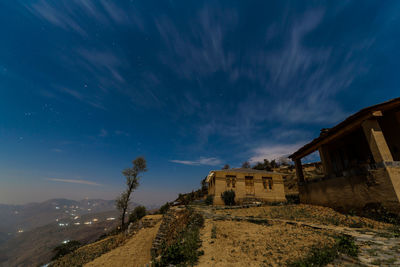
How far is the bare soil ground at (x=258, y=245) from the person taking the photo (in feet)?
14.4

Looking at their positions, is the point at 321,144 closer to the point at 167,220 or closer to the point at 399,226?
the point at 399,226

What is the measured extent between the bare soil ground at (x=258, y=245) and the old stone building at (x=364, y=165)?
4449 millimetres

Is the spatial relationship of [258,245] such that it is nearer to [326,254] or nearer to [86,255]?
[326,254]

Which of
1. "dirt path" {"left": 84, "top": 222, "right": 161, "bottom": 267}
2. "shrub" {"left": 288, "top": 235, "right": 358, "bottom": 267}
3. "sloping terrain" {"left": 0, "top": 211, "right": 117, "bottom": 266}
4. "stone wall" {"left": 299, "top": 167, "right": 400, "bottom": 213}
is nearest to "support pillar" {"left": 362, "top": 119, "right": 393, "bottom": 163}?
"stone wall" {"left": 299, "top": 167, "right": 400, "bottom": 213}

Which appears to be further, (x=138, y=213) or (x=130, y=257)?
(x=138, y=213)

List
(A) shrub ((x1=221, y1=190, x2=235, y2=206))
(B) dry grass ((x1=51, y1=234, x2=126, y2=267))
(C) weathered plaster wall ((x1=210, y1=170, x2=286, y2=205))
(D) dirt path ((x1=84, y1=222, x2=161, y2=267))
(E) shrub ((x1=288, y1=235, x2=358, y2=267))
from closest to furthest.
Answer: (E) shrub ((x1=288, y1=235, x2=358, y2=267)), (D) dirt path ((x1=84, y1=222, x2=161, y2=267)), (B) dry grass ((x1=51, y1=234, x2=126, y2=267)), (A) shrub ((x1=221, y1=190, x2=235, y2=206)), (C) weathered plaster wall ((x1=210, y1=170, x2=286, y2=205))

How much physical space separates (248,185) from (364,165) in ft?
40.5

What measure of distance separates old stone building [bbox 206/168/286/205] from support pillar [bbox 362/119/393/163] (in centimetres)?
1285

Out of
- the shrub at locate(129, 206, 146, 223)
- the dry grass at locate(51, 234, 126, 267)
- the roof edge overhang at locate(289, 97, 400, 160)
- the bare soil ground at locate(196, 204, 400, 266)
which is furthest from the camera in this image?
the shrub at locate(129, 206, 146, 223)

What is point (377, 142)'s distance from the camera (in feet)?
25.6

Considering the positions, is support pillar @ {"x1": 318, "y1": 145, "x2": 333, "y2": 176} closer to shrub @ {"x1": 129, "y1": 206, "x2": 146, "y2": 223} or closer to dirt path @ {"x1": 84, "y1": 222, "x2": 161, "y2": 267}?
dirt path @ {"x1": 84, "y1": 222, "x2": 161, "y2": 267}

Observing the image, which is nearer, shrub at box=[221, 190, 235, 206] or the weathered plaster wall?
shrub at box=[221, 190, 235, 206]

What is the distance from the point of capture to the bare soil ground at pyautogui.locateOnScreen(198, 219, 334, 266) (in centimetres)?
439

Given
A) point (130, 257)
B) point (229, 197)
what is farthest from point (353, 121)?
point (130, 257)
